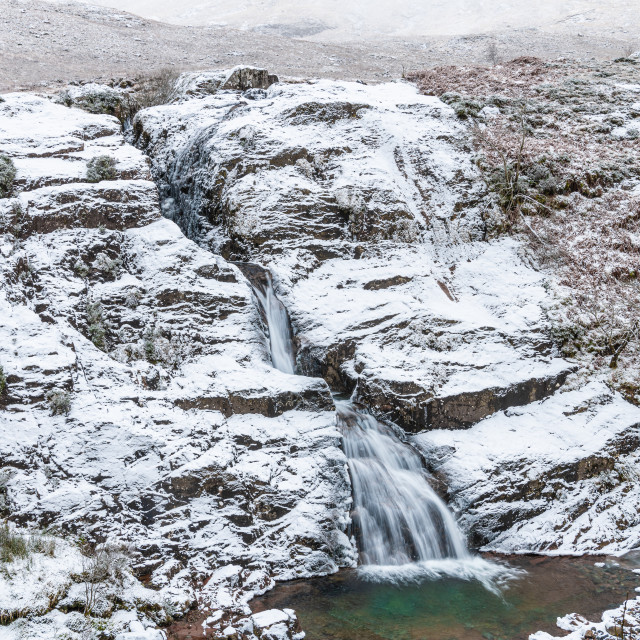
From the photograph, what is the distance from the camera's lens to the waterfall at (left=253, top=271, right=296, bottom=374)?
11906mm

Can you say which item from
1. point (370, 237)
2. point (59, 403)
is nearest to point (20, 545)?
point (59, 403)

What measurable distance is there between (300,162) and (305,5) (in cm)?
7262

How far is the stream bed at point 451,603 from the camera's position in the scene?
7.40 metres

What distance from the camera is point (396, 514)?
9.53 metres

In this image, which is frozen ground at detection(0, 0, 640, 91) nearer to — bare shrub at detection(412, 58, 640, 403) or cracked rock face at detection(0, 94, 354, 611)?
bare shrub at detection(412, 58, 640, 403)

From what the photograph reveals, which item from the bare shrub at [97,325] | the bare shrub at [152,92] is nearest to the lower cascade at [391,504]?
the bare shrub at [97,325]

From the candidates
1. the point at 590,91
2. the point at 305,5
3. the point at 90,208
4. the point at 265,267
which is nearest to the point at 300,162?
the point at 265,267

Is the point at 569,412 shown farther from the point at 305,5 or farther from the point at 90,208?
the point at 305,5

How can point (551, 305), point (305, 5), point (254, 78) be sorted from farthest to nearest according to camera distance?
point (305, 5) → point (254, 78) → point (551, 305)

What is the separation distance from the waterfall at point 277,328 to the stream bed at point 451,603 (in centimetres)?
464

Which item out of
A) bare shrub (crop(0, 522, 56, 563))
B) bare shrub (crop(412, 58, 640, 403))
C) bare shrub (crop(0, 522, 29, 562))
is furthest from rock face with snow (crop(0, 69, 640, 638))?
bare shrub (crop(412, 58, 640, 403))

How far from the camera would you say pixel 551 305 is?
525 inches

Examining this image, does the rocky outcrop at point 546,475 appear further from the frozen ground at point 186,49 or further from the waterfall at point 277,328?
the frozen ground at point 186,49

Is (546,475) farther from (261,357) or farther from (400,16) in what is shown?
(400,16)
